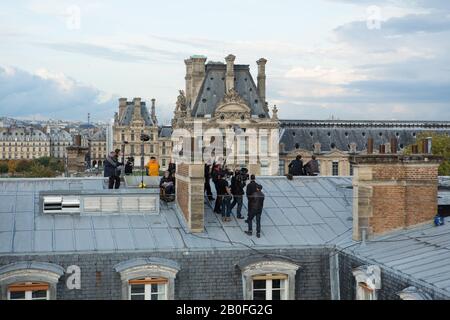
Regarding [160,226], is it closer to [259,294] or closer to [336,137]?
[259,294]

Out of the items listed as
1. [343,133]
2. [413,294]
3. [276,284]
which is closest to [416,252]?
[413,294]

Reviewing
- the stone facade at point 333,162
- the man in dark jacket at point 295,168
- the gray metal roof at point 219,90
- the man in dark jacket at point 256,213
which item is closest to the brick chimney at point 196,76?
the gray metal roof at point 219,90

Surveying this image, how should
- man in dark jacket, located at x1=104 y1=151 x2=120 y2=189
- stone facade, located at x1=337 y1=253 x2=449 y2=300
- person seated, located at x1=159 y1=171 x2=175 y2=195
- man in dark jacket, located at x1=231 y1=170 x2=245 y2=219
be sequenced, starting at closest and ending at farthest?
stone facade, located at x1=337 y1=253 x2=449 y2=300, man in dark jacket, located at x1=231 y1=170 x2=245 y2=219, person seated, located at x1=159 y1=171 x2=175 y2=195, man in dark jacket, located at x1=104 y1=151 x2=120 y2=189

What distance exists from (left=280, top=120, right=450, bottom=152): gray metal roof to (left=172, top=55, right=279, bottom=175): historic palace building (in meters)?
3.74

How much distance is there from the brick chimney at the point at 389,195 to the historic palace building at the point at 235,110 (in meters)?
76.9

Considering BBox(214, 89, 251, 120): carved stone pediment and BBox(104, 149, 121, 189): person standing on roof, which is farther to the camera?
BBox(214, 89, 251, 120): carved stone pediment

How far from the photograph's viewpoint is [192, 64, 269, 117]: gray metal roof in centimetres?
9575

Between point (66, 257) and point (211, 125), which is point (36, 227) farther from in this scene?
point (211, 125)

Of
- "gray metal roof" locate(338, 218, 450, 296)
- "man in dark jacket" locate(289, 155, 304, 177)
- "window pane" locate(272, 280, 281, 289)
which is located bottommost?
"window pane" locate(272, 280, 281, 289)

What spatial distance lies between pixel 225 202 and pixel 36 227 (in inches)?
161

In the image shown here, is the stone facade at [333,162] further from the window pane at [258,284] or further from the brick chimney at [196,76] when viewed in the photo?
the window pane at [258,284]

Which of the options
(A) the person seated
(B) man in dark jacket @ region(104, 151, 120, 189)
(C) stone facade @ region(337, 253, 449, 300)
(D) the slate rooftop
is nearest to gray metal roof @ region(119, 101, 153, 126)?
(B) man in dark jacket @ region(104, 151, 120, 189)

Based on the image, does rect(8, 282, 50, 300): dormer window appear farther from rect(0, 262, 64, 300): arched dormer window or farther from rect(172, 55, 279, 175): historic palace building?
rect(172, 55, 279, 175): historic palace building
